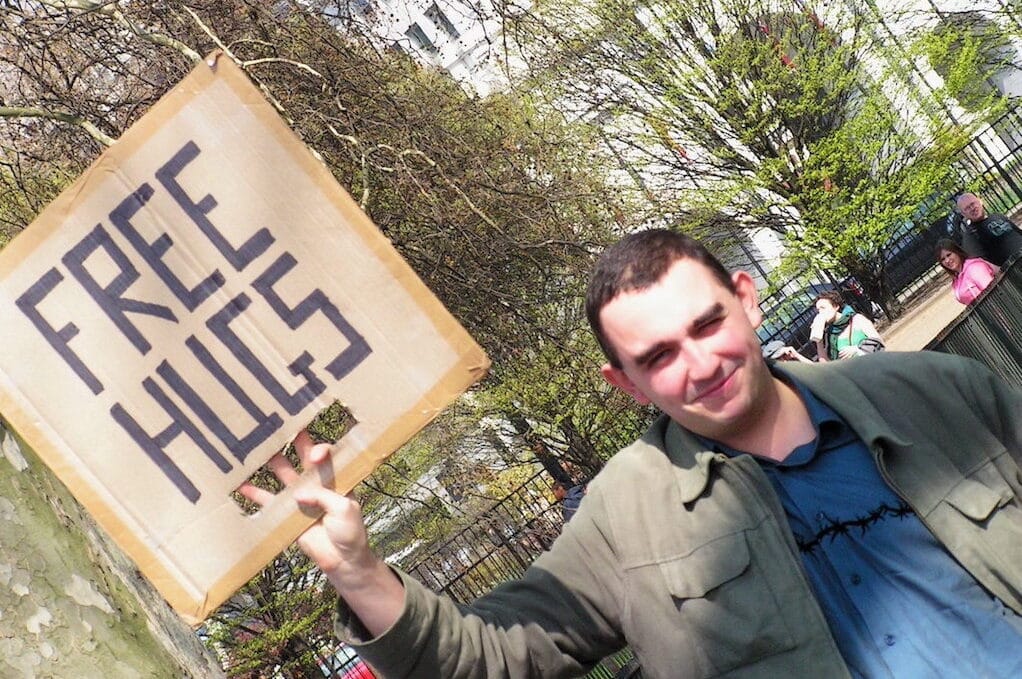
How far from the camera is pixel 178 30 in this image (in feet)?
28.0

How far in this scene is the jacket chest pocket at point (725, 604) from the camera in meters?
2.16

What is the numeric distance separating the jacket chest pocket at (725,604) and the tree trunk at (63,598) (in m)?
1.35

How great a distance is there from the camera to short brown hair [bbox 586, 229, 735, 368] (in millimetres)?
2285

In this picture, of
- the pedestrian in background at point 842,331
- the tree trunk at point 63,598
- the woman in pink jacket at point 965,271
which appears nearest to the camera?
the tree trunk at point 63,598

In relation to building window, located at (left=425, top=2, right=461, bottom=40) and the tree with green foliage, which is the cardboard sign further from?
the tree with green foliage

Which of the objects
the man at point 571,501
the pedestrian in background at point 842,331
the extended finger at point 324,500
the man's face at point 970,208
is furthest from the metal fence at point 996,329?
the man at point 571,501

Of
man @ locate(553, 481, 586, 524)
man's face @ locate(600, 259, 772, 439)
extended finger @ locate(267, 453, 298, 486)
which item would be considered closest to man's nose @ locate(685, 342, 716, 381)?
man's face @ locate(600, 259, 772, 439)

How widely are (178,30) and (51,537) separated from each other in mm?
6678

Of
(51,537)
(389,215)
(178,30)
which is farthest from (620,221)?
(51,537)

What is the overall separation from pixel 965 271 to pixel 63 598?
28.0 ft

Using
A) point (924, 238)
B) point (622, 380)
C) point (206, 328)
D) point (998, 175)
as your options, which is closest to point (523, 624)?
point (622, 380)

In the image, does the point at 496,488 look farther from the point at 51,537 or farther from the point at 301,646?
the point at 51,537

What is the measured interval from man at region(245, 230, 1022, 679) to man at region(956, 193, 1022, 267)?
27.4 ft

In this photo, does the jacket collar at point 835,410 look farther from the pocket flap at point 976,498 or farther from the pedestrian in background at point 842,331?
the pedestrian in background at point 842,331
